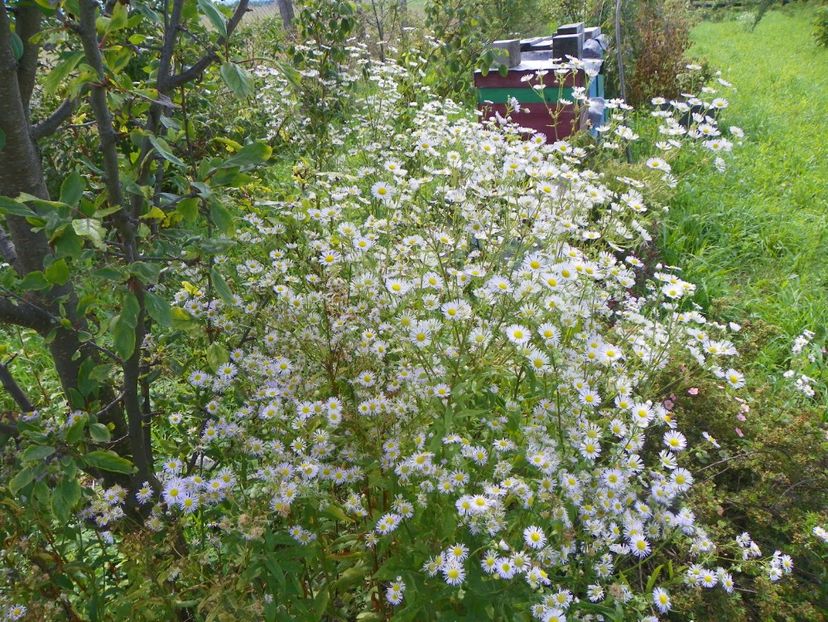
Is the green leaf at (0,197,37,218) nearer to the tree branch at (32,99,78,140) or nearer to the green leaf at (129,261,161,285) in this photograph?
the green leaf at (129,261,161,285)

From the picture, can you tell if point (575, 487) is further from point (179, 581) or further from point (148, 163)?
point (148, 163)

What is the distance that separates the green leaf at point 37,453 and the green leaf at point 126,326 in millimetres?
273

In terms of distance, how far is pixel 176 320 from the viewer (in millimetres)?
1495

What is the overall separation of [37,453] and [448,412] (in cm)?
89

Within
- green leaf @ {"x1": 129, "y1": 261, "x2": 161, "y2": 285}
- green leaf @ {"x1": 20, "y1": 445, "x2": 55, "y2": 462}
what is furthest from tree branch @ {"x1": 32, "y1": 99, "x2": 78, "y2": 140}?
green leaf @ {"x1": 20, "y1": 445, "x2": 55, "y2": 462}

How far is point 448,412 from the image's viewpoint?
5.25ft

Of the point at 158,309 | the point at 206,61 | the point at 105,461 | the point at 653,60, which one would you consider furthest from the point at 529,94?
the point at 105,461

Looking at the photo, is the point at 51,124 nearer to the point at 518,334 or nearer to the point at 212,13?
the point at 212,13

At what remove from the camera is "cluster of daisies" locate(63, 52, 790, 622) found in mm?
1561

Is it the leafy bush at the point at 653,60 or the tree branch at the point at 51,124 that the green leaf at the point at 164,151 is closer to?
the tree branch at the point at 51,124

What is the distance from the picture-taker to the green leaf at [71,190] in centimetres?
113

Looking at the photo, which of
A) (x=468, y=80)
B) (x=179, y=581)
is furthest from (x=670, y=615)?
(x=468, y=80)

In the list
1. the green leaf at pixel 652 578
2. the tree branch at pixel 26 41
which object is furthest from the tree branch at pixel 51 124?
the green leaf at pixel 652 578

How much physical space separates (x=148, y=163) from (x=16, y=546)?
3.15 ft
